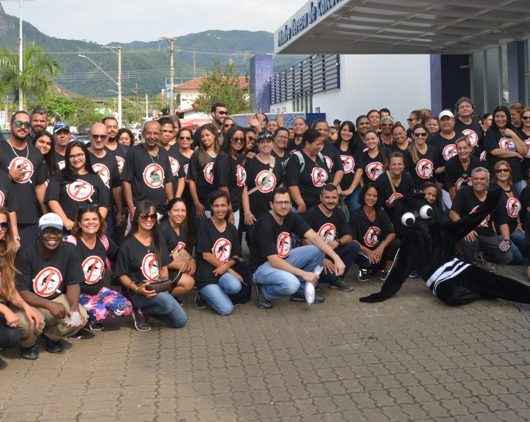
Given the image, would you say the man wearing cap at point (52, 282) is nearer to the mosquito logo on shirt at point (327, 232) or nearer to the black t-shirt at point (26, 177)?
the black t-shirt at point (26, 177)

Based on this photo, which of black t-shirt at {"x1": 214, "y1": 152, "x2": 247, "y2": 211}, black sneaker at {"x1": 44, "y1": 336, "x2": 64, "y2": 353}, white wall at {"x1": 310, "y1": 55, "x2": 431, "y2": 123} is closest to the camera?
black sneaker at {"x1": 44, "y1": 336, "x2": 64, "y2": 353}

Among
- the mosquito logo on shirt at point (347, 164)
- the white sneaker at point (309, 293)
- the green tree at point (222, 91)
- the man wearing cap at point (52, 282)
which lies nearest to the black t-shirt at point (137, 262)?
the man wearing cap at point (52, 282)

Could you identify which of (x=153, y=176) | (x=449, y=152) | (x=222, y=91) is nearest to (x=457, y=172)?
(x=449, y=152)

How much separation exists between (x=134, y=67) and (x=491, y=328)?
15803 cm

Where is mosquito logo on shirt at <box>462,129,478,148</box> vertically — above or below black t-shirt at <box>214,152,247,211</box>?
above

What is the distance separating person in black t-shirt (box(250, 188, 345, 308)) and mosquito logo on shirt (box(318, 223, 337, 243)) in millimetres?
223

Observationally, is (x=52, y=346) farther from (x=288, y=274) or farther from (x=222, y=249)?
(x=288, y=274)

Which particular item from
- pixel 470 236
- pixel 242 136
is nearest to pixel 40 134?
pixel 242 136

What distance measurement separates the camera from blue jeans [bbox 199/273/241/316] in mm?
6516

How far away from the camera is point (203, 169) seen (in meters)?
7.48

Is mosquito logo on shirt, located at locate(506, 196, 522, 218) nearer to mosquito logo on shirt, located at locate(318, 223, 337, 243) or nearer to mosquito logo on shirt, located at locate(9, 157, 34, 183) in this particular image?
mosquito logo on shirt, located at locate(318, 223, 337, 243)

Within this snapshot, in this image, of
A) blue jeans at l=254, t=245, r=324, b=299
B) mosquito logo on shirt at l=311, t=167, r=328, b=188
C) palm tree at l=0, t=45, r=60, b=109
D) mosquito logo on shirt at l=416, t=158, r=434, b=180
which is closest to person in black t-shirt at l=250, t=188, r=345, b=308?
blue jeans at l=254, t=245, r=324, b=299

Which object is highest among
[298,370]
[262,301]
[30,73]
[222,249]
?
[30,73]

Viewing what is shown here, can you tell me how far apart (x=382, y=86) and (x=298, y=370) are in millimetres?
22224
